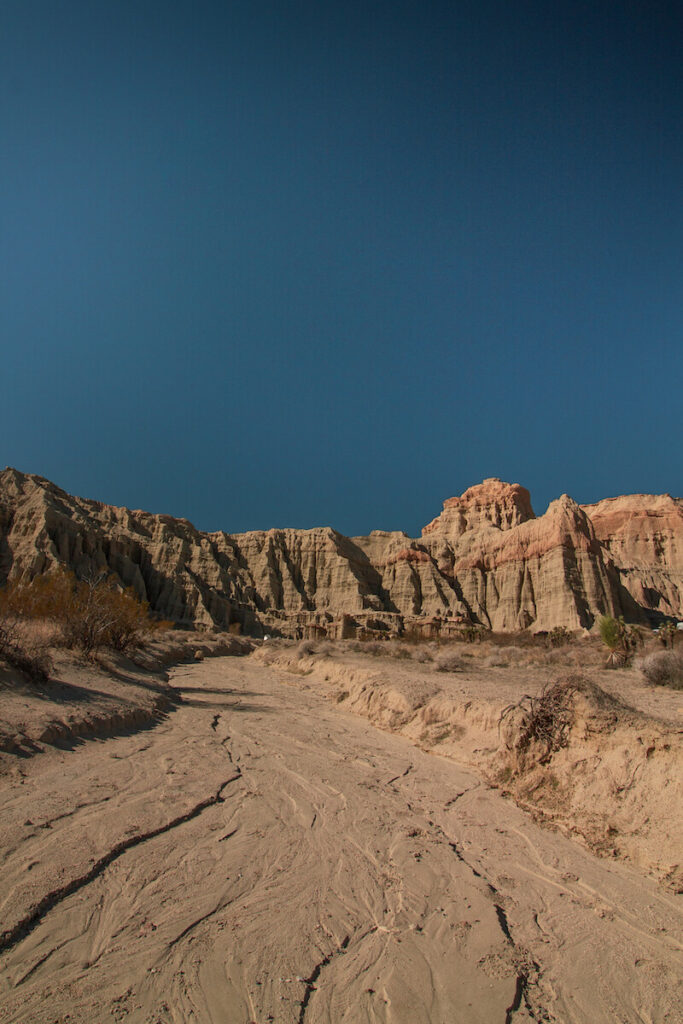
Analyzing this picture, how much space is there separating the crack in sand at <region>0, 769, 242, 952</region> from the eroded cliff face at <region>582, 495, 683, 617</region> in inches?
3792

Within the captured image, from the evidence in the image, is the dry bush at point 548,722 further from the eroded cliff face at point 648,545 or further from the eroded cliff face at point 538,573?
the eroded cliff face at point 648,545

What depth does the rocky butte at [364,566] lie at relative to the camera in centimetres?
6412

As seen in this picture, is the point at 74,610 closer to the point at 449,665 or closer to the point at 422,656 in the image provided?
the point at 449,665

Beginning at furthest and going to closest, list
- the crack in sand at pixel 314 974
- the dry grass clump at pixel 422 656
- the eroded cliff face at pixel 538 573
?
1. the eroded cliff face at pixel 538 573
2. the dry grass clump at pixel 422 656
3. the crack in sand at pixel 314 974

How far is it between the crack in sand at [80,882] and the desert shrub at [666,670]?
53.6 ft

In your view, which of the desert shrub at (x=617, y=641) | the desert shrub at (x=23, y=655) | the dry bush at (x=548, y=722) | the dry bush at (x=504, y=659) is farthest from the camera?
the desert shrub at (x=617, y=641)

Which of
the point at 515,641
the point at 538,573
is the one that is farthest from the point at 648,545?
the point at 515,641

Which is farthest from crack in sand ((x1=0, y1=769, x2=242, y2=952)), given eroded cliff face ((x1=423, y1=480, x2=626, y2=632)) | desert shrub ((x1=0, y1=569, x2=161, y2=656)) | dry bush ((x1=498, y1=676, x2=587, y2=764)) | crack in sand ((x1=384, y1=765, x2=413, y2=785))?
eroded cliff face ((x1=423, y1=480, x2=626, y2=632))

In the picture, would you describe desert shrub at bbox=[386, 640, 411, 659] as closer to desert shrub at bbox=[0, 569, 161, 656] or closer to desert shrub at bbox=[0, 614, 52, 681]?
desert shrub at bbox=[0, 569, 161, 656]

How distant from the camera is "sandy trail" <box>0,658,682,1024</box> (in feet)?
10.2

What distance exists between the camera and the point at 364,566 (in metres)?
97.8

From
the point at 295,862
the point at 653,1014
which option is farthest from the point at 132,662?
the point at 653,1014

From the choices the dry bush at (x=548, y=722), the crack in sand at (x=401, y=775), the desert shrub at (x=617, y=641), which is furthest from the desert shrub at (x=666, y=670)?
the crack in sand at (x=401, y=775)

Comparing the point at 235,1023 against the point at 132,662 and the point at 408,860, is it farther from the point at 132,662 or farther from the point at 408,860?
the point at 132,662
